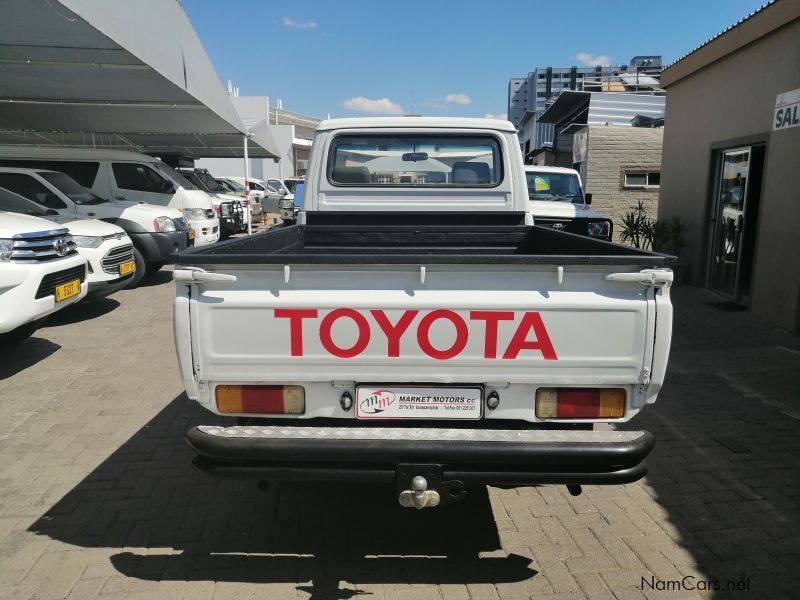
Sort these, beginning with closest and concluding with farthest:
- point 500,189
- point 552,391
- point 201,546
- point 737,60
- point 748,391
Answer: point 552,391
point 201,546
point 500,189
point 748,391
point 737,60

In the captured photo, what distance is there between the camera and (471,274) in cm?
268

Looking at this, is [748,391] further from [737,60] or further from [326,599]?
[737,60]

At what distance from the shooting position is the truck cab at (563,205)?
33.3ft

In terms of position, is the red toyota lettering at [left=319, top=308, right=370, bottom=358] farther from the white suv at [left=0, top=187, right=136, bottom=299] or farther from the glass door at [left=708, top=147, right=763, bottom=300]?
the glass door at [left=708, top=147, right=763, bottom=300]

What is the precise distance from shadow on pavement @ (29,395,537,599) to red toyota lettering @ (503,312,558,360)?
111 cm

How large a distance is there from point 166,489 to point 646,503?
2791 millimetres

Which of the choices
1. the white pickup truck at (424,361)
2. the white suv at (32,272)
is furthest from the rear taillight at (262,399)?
the white suv at (32,272)

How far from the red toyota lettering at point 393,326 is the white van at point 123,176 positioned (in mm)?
9714

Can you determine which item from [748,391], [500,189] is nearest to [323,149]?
[500,189]

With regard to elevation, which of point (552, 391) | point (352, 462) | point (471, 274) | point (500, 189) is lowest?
point (352, 462)

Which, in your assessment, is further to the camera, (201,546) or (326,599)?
(201,546)

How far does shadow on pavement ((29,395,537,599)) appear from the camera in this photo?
303cm

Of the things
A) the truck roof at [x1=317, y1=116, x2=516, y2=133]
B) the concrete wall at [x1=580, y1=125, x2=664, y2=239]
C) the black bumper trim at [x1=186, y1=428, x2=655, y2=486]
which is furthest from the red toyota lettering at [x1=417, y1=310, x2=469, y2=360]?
the concrete wall at [x1=580, y1=125, x2=664, y2=239]

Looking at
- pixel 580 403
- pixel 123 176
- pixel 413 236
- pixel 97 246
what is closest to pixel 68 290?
pixel 97 246
